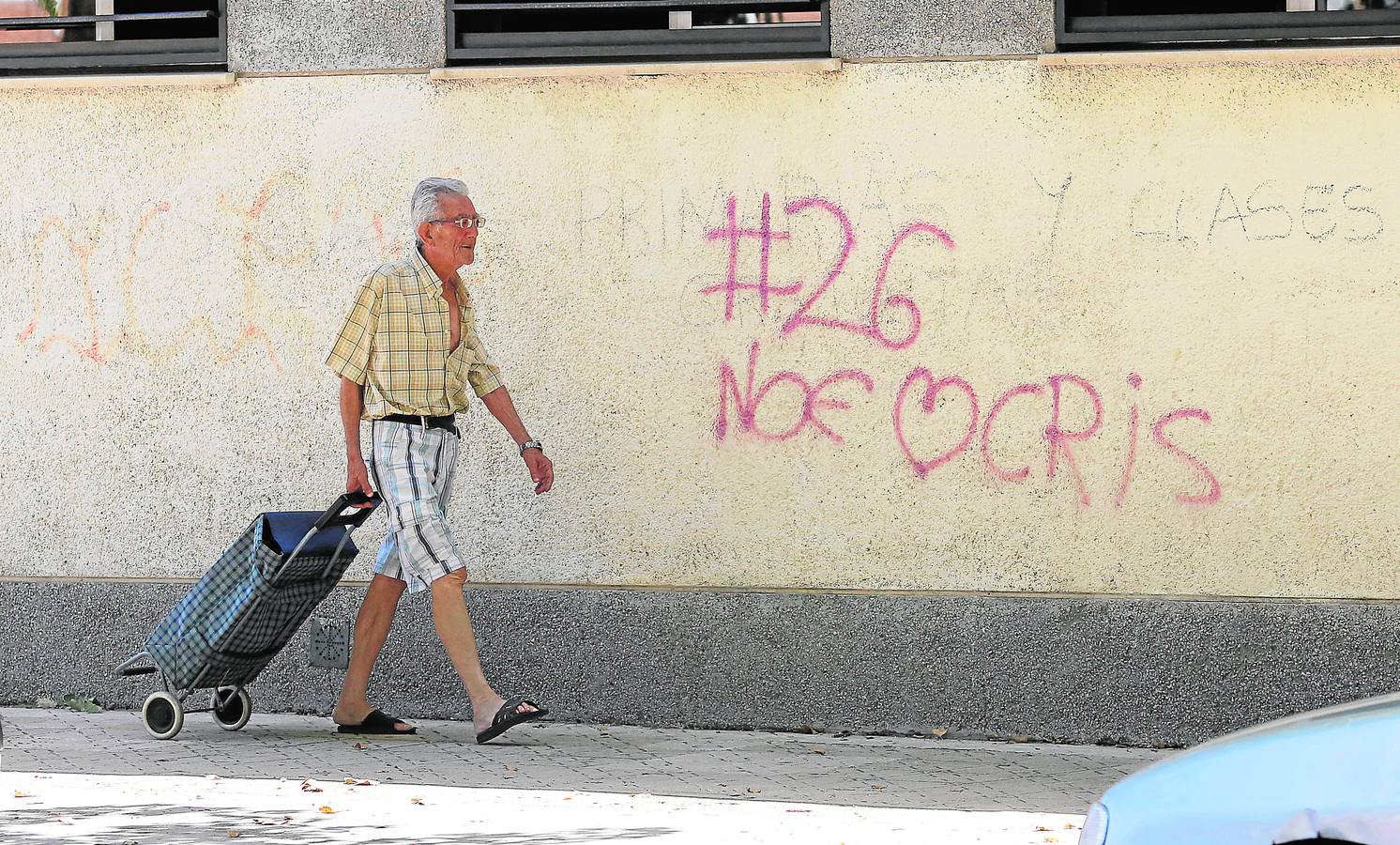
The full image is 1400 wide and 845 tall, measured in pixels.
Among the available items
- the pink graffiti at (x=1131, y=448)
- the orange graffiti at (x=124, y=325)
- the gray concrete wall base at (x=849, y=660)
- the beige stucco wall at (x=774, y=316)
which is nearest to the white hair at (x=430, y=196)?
the beige stucco wall at (x=774, y=316)

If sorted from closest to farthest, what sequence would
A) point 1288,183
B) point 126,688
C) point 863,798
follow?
point 863,798 → point 1288,183 → point 126,688

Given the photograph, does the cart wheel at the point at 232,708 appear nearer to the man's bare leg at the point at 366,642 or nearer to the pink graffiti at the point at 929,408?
the man's bare leg at the point at 366,642

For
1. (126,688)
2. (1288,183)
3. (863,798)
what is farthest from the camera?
(126,688)

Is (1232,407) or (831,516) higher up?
(1232,407)

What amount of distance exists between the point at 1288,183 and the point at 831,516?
78.5 inches

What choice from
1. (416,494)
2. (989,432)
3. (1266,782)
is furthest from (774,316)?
(1266,782)

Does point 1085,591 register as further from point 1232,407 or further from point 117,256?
point 117,256

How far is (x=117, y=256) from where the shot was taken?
23.2 feet

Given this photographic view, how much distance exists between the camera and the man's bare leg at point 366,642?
638 centimetres

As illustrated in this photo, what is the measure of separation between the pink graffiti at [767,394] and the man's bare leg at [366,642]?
1.33 meters

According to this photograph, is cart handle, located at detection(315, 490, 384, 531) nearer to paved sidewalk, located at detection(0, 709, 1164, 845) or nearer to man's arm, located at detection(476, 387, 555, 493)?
man's arm, located at detection(476, 387, 555, 493)

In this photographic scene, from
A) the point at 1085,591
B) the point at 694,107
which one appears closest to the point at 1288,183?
the point at 1085,591

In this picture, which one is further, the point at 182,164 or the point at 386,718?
the point at 182,164

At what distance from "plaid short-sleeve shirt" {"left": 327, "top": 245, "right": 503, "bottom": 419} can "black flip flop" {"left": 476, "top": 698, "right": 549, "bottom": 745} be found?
104cm
